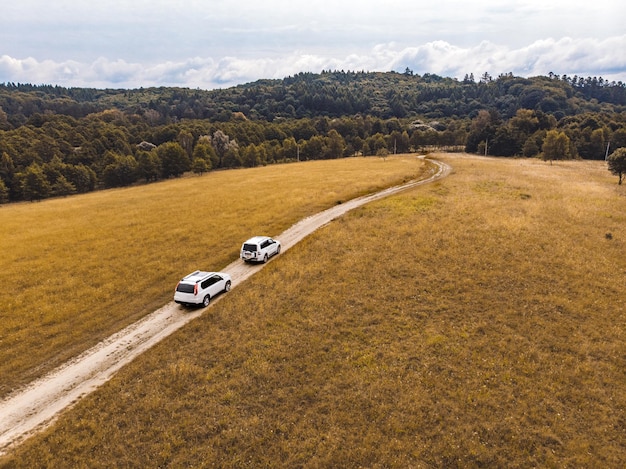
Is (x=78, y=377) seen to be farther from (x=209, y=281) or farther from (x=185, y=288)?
(x=209, y=281)

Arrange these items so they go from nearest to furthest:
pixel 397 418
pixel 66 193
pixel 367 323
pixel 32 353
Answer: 1. pixel 397 418
2. pixel 32 353
3. pixel 367 323
4. pixel 66 193

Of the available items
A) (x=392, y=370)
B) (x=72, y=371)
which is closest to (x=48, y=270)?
(x=72, y=371)

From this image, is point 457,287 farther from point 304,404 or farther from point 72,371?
point 72,371

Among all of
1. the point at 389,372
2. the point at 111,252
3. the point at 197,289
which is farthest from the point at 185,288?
the point at 111,252

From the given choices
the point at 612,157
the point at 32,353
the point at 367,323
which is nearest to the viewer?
the point at 32,353

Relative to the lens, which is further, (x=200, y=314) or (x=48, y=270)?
(x=48, y=270)

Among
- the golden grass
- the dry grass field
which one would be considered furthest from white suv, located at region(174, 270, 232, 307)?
the golden grass

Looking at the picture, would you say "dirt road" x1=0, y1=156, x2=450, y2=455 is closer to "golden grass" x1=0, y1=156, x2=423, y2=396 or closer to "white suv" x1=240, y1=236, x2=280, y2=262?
"golden grass" x1=0, y1=156, x2=423, y2=396
